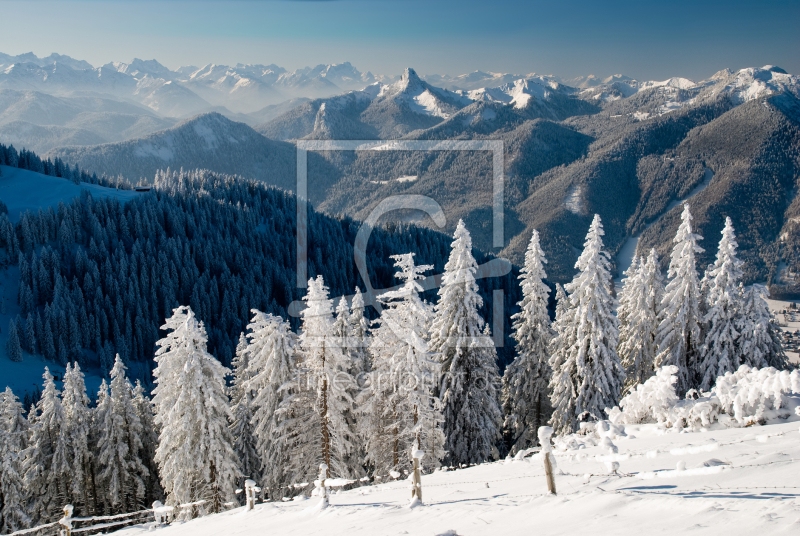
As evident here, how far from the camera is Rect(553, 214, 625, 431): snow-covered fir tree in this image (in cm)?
2641

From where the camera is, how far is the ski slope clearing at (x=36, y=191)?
407ft

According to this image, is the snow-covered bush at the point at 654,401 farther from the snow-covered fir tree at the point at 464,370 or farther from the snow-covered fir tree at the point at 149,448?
the snow-covered fir tree at the point at 149,448

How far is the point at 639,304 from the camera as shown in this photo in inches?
1254

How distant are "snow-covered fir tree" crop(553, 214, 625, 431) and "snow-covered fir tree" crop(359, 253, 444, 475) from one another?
8456mm

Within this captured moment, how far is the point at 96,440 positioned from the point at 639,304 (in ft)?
131

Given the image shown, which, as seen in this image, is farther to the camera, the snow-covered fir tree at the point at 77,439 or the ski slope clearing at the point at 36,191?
the ski slope clearing at the point at 36,191

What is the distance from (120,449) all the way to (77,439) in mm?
2949

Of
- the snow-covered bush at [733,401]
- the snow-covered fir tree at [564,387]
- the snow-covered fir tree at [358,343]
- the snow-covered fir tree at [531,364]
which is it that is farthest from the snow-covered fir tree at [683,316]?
the snow-covered fir tree at [358,343]

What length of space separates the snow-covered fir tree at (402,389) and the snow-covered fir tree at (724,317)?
15.8m

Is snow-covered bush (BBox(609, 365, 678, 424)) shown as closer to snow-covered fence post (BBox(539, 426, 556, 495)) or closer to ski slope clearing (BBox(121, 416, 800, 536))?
ski slope clearing (BBox(121, 416, 800, 536))

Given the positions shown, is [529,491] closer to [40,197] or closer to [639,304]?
[639,304]

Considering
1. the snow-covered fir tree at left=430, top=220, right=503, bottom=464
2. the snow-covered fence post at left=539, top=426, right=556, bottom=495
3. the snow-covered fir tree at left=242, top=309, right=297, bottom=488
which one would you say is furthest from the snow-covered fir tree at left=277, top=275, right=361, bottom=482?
the snow-covered fence post at left=539, top=426, right=556, bottom=495

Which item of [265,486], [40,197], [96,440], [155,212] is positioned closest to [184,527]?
[265,486]

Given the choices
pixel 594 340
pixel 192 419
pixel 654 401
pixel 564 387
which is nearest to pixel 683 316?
pixel 594 340
